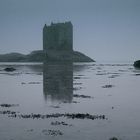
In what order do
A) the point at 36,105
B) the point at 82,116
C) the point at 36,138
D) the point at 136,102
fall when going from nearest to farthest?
the point at 36,138, the point at 82,116, the point at 36,105, the point at 136,102

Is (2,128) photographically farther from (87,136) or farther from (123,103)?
(123,103)

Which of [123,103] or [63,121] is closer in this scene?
[63,121]

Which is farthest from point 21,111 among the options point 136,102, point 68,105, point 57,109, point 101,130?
point 136,102

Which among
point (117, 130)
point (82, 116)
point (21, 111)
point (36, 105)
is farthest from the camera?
point (36, 105)

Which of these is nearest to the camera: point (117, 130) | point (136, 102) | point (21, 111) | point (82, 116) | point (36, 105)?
point (117, 130)

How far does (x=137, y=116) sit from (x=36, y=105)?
11.4 meters

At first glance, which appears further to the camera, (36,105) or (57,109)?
(36,105)

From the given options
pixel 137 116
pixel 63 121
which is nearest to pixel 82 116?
pixel 63 121

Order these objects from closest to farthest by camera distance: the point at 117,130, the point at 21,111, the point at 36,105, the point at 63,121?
1. the point at 117,130
2. the point at 63,121
3. the point at 21,111
4. the point at 36,105

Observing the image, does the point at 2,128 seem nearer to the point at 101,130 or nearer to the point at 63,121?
the point at 63,121

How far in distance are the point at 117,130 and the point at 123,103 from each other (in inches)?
533

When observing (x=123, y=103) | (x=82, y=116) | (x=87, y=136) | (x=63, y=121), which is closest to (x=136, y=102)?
(x=123, y=103)

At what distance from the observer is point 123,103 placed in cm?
3516

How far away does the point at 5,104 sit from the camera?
34688 mm
